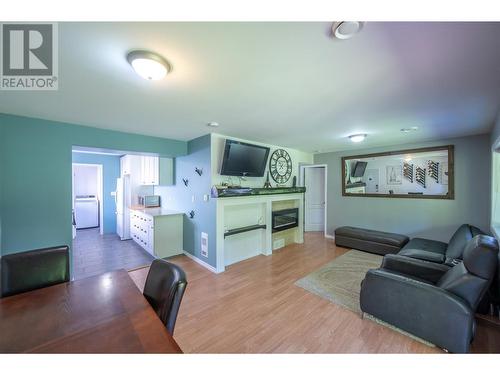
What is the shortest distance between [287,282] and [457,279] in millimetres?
1771

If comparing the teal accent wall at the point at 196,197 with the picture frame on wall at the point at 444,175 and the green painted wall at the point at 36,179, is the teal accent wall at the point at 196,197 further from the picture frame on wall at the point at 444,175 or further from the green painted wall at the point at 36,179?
the picture frame on wall at the point at 444,175

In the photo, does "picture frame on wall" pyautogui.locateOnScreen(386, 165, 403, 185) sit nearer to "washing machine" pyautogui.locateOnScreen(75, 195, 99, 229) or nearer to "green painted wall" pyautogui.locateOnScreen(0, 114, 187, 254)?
"green painted wall" pyautogui.locateOnScreen(0, 114, 187, 254)

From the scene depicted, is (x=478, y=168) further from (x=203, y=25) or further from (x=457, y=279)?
(x=203, y=25)

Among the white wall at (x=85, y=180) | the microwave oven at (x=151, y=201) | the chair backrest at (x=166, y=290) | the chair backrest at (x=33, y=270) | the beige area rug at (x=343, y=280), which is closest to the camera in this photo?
the chair backrest at (x=166, y=290)

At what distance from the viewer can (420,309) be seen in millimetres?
1646

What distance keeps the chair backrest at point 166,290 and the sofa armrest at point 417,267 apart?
2.48 meters

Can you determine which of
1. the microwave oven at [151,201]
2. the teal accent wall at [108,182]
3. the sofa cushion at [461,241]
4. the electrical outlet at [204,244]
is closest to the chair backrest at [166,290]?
the electrical outlet at [204,244]

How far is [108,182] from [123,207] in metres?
1.31

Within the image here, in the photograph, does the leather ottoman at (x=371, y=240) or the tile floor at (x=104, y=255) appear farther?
the leather ottoman at (x=371, y=240)

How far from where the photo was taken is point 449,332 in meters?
1.52

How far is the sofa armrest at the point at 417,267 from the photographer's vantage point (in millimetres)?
2076

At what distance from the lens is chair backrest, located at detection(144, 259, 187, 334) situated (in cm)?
112

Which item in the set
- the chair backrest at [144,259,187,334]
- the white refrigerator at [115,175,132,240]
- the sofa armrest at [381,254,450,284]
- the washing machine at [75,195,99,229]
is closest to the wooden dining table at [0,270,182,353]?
the chair backrest at [144,259,187,334]
